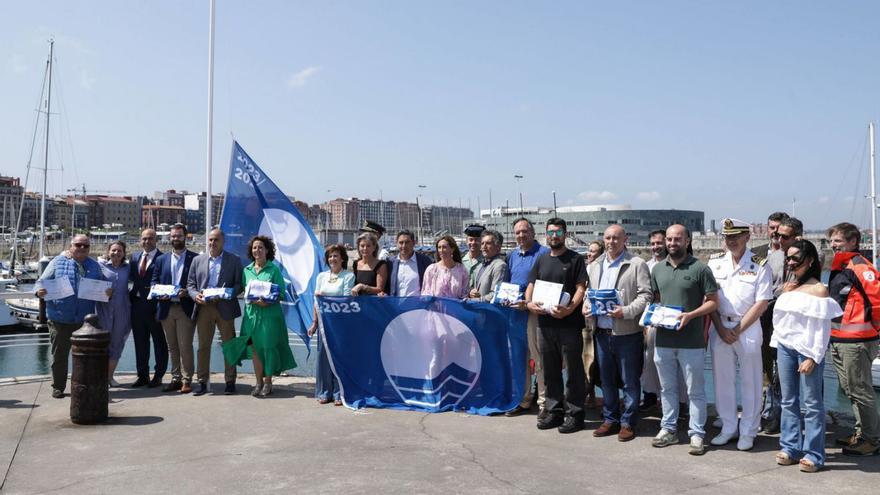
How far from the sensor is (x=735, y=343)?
5.95m

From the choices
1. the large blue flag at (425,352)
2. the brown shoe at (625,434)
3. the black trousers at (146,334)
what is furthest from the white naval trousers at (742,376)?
the black trousers at (146,334)

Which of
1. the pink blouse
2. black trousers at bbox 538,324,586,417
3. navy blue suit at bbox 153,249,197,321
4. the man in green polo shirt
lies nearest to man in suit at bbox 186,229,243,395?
navy blue suit at bbox 153,249,197,321

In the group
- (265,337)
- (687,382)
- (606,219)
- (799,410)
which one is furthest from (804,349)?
(606,219)

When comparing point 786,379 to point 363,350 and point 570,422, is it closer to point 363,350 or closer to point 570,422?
point 570,422

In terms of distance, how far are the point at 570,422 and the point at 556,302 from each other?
1.18m

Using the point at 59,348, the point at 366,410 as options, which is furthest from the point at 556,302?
the point at 59,348

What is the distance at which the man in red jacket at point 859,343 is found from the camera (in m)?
5.50

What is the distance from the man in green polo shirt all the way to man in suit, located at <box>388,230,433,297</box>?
2.83 metres

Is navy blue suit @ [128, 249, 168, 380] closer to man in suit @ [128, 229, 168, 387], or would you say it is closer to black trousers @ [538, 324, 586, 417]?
man in suit @ [128, 229, 168, 387]

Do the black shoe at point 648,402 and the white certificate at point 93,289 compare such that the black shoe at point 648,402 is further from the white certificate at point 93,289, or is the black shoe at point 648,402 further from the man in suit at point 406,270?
the white certificate at point 93,289

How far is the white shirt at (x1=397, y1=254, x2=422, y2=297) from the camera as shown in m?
7.80

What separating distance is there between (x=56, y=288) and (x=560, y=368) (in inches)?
241

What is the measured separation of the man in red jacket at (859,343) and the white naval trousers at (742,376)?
62 cm

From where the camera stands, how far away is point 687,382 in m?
5.96
